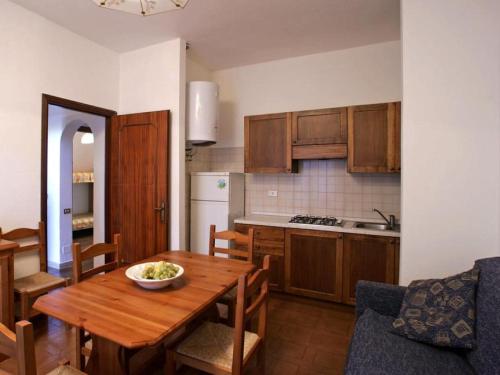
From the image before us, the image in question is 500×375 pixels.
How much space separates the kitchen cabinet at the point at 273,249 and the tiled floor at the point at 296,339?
0.77 feet

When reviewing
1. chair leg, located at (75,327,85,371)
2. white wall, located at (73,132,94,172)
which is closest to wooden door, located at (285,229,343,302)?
chair leg, located at (75,327,85,371)

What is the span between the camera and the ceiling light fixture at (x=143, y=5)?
1.55m

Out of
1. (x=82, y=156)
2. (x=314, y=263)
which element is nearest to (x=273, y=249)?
(x=314, y=263)

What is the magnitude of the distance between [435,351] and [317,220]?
5.72ft

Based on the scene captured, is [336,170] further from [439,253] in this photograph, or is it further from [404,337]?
[404,337]

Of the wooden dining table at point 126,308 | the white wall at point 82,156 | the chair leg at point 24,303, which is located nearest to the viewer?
the wooden dining table at point 126,308

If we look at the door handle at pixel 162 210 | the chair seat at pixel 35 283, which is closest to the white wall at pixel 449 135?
the door handle at pixel 162 210

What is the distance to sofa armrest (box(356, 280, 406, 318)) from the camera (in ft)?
5.77

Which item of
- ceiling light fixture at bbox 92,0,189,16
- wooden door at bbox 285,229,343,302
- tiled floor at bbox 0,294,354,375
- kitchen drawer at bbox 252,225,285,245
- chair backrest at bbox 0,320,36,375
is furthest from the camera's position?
kitchen drawer at bbox 252,225,285,245

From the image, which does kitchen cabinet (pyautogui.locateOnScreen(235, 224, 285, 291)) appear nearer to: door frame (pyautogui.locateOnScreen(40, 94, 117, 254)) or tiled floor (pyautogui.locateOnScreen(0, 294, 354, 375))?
tiled floor (pyautogui.locateOnScreen(0, 294, 354, 375))

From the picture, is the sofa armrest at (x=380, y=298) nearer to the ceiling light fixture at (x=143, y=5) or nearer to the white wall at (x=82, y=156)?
the ceiling light fixture at (x=143, y=5)

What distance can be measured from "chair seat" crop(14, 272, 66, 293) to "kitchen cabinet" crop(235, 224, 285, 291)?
1.86m

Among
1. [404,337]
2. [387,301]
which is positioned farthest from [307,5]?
[404,337]

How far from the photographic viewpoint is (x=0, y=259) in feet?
6.51
